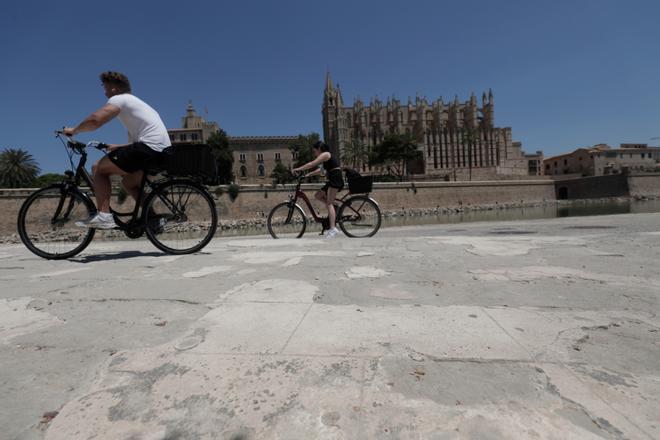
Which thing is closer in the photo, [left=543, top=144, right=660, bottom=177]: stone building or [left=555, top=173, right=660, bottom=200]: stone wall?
[left=555, top=173, right=660, bottom=200]: stone wall

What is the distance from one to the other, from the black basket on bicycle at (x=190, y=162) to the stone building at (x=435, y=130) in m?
63.3

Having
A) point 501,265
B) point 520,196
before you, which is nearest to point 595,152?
point 520,196

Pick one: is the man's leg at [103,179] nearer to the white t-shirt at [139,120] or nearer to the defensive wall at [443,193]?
the white t-shirt at [139,120]

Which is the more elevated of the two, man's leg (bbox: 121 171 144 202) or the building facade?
the building facade

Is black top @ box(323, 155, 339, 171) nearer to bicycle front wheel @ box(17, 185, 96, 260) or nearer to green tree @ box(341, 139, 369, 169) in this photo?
bicycle front wheel @ box(17, 185, 96, 260)

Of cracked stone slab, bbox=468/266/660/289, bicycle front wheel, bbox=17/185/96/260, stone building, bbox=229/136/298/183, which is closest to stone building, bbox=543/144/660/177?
stone building, bbox=229/136/298/183

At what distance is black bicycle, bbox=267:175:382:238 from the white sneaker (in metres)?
2.59

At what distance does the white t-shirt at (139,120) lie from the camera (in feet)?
10.9

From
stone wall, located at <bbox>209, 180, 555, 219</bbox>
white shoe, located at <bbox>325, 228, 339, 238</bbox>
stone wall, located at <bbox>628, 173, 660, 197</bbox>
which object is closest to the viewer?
white shoe, located at <bbox>325, 228, 339, 238</bbox>

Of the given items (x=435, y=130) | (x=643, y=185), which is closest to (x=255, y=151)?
(x=435, y=130)

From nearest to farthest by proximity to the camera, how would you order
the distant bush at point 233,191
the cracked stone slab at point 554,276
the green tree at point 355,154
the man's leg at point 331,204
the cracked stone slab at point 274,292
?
the cracked stone slab at point 274,292, the cracked stone slab at point 554,276, the man's leg at point 331,204, the distant bush at point 233,191, the green tree at point 355,154

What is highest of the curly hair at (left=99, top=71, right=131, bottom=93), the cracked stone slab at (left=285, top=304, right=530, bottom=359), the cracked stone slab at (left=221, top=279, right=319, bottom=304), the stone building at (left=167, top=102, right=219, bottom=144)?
the stone building at (left=167, top=102, right=219, bottom=144)

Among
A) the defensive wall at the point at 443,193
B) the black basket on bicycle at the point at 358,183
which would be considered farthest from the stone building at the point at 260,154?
the black basket on bicycle at the point at 358,183

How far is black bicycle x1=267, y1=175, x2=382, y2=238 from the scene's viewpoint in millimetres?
5602
